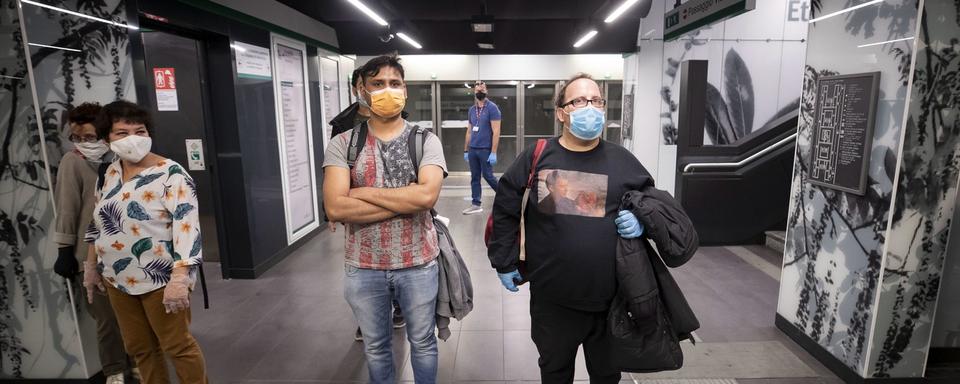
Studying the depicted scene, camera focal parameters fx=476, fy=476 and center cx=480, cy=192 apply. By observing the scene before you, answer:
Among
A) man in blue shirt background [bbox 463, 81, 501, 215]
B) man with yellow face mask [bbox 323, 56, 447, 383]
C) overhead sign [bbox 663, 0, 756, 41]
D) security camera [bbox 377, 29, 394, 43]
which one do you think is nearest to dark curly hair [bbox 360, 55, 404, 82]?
man with yellow face mask [bbox 323, 56, 447, 383]

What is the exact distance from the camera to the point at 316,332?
324 cm

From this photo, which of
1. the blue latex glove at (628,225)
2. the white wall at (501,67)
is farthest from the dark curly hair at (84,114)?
the white wall at (501,67)

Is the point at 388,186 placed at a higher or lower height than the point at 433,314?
higher

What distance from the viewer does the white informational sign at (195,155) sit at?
4.26 m

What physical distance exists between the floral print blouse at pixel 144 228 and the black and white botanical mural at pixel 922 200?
3.26 meters

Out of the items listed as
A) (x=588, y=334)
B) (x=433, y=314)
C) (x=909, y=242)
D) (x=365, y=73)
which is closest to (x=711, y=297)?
(x=909, y=242)

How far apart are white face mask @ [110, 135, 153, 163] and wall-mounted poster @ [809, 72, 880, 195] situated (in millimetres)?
3349

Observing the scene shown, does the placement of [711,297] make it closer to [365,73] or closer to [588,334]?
[588,334]

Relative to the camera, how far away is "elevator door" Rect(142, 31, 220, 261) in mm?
4160

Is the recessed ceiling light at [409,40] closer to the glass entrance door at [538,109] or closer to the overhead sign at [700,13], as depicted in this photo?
the glass entrance door at [538,109]

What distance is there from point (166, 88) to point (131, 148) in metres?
2.82

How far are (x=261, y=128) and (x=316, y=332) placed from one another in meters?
2.23

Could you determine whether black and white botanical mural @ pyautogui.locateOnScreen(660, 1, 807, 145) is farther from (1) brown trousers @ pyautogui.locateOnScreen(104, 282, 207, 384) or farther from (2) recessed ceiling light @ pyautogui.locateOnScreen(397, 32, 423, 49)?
(1) brown trousers @ pyautogui.locateOnScreen(104, 282, 207, 384)

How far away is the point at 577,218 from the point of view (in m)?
1.77
